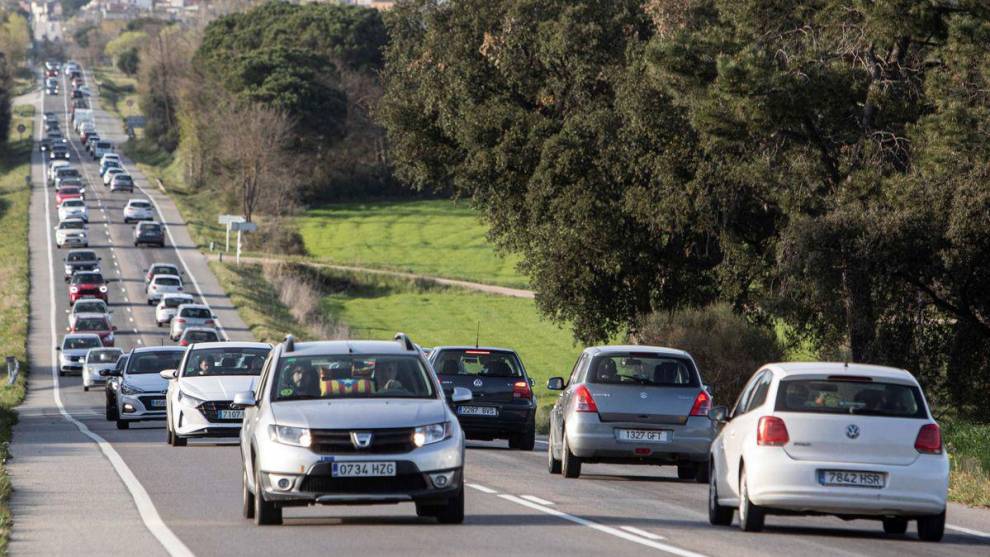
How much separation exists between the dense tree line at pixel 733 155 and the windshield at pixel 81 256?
1483 inches

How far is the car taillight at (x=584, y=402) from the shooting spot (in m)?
19.1

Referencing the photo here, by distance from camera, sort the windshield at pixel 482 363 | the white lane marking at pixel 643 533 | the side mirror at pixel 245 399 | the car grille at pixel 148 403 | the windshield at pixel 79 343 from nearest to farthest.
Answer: the white lane marking at pixel 643 533
the side mirror at pixel 245 399
the windshield at pixel 482 363
the car grille at pixel 148 403
the windshield at pixel 79 343

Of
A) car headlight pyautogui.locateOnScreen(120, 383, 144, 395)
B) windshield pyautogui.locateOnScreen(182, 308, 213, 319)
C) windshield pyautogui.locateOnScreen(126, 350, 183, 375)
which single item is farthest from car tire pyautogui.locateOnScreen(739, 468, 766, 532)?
windshield pyautogui.locateOnScreen(182, 308, 213, 319)

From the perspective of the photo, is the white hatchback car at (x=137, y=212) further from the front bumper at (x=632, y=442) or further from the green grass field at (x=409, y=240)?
the front bumper at (x=632, y=442)

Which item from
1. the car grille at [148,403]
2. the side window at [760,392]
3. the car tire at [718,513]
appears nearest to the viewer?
the side window at [760,392]

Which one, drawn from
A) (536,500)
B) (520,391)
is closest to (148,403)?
(520,391)

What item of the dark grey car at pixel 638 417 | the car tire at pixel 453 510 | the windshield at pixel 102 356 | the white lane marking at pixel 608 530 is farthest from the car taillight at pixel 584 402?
the windshield at pixel 102 356

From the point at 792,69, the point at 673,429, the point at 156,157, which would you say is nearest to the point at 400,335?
the point at 673,429

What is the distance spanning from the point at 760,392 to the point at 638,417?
4.78 meters

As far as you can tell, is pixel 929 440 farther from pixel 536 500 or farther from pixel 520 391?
pixel 520 391

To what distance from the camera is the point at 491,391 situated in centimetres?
2430

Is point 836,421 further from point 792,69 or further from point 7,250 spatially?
point 7,250

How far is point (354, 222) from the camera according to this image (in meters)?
109

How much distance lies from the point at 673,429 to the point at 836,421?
571 centimetres
